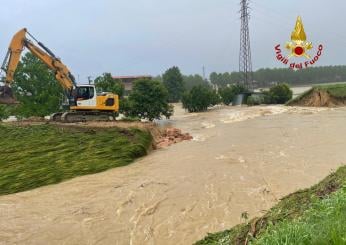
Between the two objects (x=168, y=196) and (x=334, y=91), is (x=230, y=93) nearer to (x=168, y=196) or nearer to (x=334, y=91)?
(x=334, y=91)

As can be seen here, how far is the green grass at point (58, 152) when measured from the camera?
585 inches

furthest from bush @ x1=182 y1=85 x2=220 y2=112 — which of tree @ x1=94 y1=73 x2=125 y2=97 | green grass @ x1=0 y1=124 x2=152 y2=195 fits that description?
green grass @ x1=0 y1=124 x2=152 y2=195

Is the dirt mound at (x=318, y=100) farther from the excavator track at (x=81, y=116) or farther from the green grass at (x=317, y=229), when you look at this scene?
the green grass at (x=317, y=229)

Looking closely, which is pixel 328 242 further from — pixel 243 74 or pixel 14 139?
pixel 243 74

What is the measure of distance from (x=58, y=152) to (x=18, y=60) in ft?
25.5

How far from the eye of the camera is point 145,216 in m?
10.6

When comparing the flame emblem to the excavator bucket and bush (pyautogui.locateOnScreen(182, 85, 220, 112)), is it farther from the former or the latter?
bush (pyautogui.locateOnScreen(182, 85, 220, 112))

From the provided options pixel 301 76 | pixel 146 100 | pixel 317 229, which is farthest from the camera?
pixel 301 76

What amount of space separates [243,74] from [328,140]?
146 feet

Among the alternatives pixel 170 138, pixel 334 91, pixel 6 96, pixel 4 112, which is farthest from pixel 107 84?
pixel 334 91

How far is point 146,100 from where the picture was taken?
37750mm

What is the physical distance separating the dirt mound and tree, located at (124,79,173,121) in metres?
20.0

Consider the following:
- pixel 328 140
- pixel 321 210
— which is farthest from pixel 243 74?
pixel 321 210

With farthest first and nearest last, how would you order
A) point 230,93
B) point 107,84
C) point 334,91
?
A: point 230,93 → point 334,91 → point 107,84
